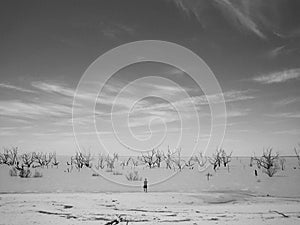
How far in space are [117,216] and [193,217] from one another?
7.35 feet

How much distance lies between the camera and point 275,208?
380 inches

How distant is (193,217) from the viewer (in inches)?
323

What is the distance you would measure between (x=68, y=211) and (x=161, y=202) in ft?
12.7

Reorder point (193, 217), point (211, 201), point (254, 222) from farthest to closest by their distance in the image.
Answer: point (211, 201) → point (193, 217) → point (254, 222)

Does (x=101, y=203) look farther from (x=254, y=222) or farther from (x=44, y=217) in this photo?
(x=254, y=222)

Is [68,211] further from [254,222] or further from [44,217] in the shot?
[254,222]

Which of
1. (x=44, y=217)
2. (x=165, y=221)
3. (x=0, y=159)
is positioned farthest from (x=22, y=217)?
(x=0, y=159)

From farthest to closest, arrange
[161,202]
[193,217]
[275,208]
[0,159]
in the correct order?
[0,159] < [161,202] < [275,208] < [193,217]

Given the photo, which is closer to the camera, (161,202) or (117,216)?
(117,216)

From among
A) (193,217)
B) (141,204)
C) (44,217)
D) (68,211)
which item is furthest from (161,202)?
(44,217)

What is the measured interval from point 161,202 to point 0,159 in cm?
3635

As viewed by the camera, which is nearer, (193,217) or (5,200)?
(193,217)

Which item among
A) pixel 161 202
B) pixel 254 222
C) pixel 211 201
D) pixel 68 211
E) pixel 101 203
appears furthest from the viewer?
pixel 211 201

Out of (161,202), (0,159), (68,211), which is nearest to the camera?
(68,211)
